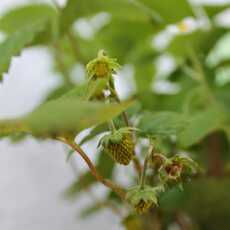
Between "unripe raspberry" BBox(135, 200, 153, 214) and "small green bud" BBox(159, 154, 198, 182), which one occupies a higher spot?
"small green bud" BBox(159, 154, 198, 182)

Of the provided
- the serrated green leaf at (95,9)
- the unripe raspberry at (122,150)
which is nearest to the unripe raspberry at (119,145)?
the unripe raspberry at (122,150)

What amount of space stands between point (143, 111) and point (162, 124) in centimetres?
23

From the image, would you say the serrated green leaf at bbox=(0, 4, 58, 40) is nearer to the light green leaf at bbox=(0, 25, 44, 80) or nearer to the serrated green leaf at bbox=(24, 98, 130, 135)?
the light green leaf at bbox=(0, 25, 44, 80)

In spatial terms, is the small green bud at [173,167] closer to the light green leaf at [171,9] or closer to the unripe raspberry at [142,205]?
the unripe raspberry at [142,205]

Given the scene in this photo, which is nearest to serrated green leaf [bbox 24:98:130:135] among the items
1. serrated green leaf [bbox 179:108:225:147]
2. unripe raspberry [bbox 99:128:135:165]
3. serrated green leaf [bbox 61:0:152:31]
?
unripe raspberry [bbox 99:128:135:165]

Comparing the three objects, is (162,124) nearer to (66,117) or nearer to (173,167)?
(173,167)

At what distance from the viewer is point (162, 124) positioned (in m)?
0.45

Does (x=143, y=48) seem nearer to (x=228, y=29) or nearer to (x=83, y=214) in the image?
(x=228, y=29)

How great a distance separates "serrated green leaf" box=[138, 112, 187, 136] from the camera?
436 mm

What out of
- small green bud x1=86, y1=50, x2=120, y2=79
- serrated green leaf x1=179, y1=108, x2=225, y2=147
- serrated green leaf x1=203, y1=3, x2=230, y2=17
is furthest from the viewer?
serrated green leaf x1=203, y1=3, x2=230, y2=17

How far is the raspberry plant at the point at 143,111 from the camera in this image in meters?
0.34

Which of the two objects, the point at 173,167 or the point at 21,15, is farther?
the point at 21,15

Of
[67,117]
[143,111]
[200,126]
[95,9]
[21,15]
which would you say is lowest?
[67,117]

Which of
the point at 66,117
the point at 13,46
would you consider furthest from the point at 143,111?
the point at 66,117
